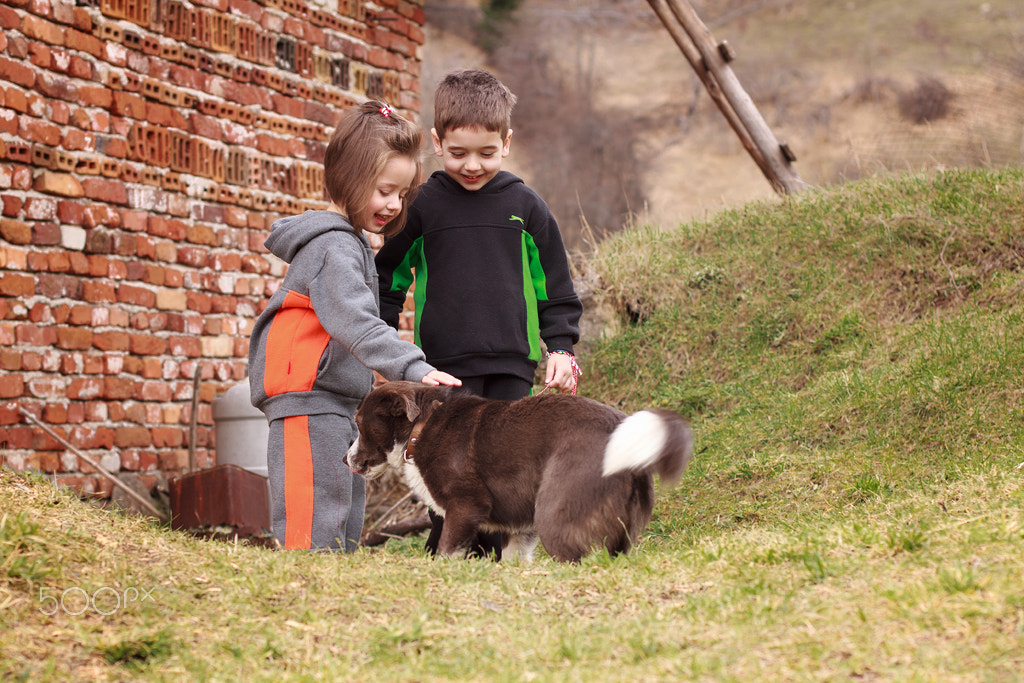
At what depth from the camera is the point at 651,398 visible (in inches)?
273

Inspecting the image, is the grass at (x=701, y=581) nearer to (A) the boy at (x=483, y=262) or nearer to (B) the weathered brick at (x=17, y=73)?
(A) the boy at (x=483, y=262)

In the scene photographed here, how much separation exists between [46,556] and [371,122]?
2.11 meters

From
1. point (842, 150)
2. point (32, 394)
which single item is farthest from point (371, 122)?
point (842, 150)

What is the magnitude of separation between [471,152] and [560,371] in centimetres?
107

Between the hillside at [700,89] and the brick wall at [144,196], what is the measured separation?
2280 centimetres

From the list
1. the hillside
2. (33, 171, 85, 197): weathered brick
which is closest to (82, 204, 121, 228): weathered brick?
(33, 171, 85, 197): weathered brick

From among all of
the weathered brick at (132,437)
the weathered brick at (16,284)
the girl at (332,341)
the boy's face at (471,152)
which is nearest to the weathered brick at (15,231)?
the weathered brick at (16,284)

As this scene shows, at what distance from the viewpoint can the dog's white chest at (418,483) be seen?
3776 millimetres

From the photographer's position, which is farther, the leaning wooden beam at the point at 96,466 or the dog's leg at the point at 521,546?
the leaning wooden beam at the point at 96,466

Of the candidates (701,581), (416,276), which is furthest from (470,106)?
(701,581)

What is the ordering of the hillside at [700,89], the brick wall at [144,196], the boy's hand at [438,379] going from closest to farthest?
1. the boy's hand at [438,379]
2. the brick wall at [144,196]
3. the hillside at [700,89]

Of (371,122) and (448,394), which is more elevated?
(371,122)

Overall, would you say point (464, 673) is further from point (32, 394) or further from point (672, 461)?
point (32, 394)

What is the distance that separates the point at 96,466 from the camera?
5.61m
